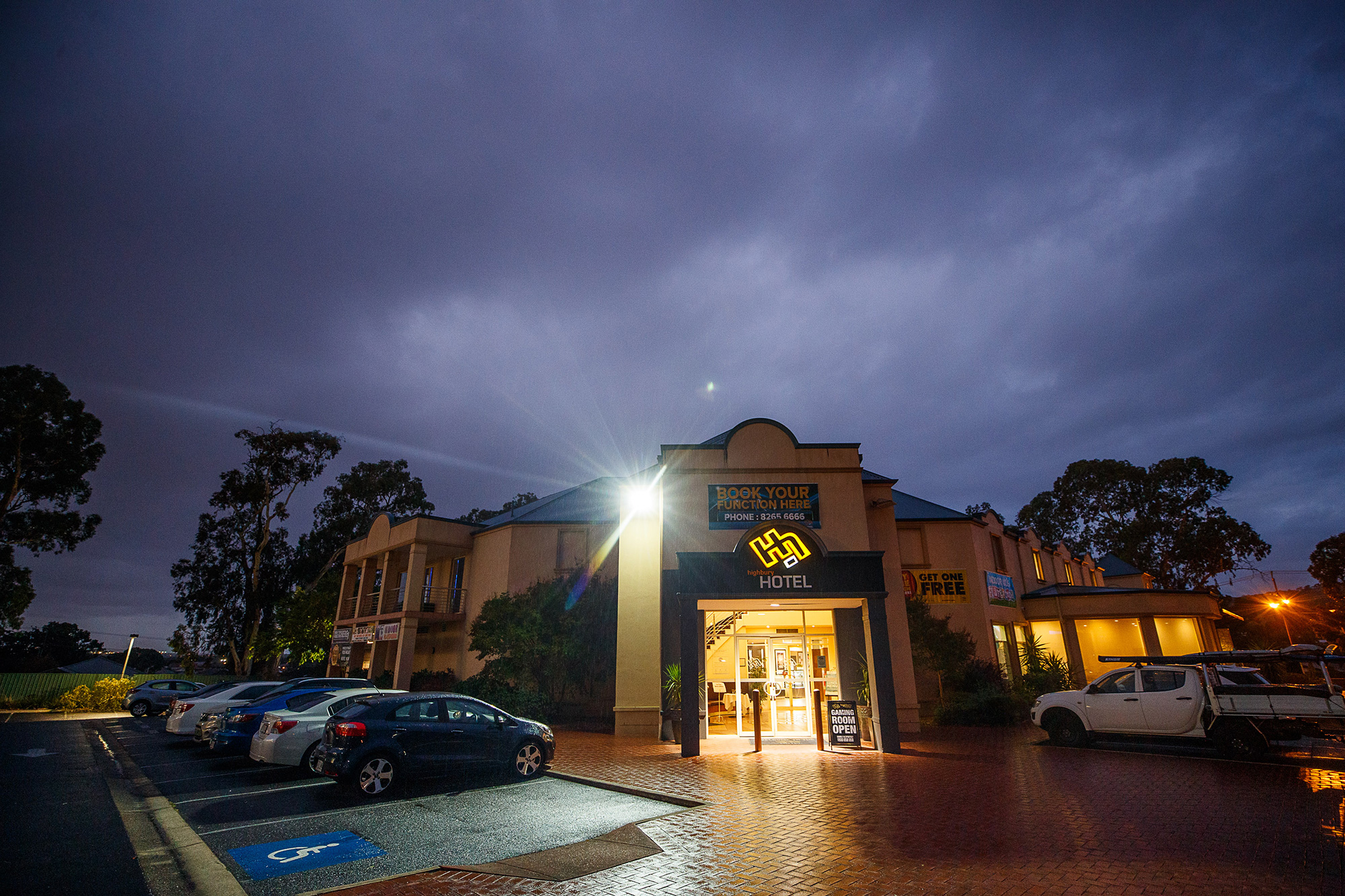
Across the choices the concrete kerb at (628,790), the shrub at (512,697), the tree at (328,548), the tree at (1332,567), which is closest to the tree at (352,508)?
the tree at (328,548)

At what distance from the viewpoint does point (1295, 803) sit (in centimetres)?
780

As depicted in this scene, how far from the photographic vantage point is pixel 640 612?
16891 mm

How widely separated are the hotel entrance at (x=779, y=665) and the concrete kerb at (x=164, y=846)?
10.6 m

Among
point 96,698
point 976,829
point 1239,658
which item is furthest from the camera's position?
point 96,698

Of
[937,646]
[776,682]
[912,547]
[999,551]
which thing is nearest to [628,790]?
[776,682]

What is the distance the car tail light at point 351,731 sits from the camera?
8797 millimetres

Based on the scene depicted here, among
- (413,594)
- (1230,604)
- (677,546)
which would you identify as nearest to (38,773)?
(677,546)

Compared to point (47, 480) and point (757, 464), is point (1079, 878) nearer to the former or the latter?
point (757, 464)

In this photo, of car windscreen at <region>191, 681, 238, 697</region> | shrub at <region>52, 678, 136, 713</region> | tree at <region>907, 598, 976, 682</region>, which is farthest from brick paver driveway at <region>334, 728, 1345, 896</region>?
shrub at <region>52, 678, 136, 713</region>

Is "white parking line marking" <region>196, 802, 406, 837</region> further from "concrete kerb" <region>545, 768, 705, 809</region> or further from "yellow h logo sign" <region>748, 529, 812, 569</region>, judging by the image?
"yellow h logo sign" <region>748, 529, 812, 569</region>

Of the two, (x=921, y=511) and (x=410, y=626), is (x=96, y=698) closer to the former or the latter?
(x=410, y=626)

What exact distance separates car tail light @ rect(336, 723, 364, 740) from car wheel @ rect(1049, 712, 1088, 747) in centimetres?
1423

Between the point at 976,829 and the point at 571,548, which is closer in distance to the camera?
the point at 976,829

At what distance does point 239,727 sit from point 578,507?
16.0 m
